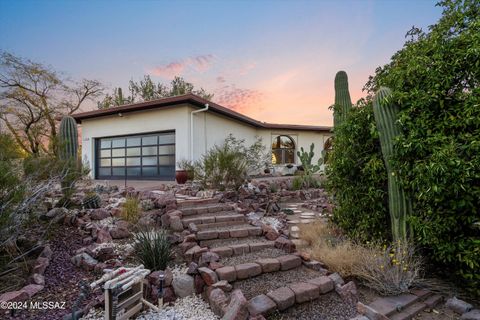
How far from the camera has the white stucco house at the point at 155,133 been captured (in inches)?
395

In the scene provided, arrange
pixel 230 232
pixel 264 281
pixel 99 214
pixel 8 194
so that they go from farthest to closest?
pixel 99 214, pixel 230 232, pixel 8 194, pixel 264 281

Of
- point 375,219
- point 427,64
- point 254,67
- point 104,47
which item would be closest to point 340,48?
point 254,67

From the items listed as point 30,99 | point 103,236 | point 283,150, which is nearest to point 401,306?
point 103,236

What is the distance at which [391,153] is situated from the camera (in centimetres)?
322

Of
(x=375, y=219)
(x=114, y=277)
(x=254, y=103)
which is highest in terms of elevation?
(x=254, y=103)

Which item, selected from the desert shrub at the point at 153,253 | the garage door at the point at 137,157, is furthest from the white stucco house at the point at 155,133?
the desert shrub at the point at 153,253

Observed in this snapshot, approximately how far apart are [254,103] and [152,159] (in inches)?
259

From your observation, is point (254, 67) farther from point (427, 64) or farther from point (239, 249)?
point (239, 249)

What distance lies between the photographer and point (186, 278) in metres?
2.89

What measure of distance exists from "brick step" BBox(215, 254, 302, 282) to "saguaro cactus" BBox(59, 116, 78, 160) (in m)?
5.01

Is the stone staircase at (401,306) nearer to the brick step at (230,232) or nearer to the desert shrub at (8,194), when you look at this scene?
the brick step at (230,232)

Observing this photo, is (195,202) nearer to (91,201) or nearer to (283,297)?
(91,201)

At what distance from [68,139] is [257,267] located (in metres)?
5.75

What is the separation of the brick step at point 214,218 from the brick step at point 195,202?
45cm
